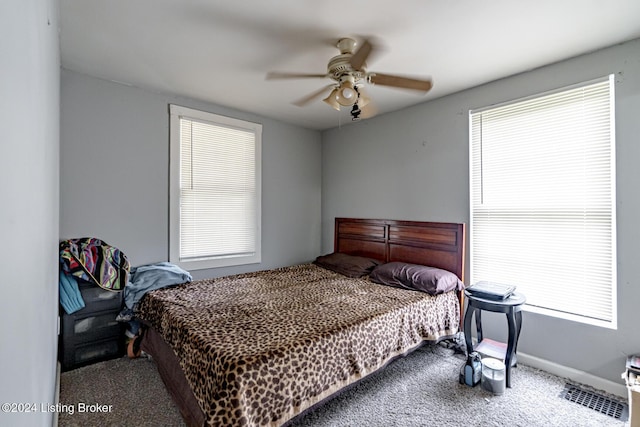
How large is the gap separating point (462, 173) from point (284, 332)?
2485 mm

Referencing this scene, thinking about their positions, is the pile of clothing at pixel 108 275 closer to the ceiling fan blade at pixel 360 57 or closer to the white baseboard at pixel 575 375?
the ceiling fan blade at pixel 360 57

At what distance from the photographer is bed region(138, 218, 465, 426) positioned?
5.25 ft

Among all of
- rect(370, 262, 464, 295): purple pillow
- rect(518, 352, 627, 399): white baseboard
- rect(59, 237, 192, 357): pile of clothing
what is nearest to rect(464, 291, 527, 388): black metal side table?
rect(518, 352, 627, 399): white baseboard

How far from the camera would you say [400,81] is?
220 cm

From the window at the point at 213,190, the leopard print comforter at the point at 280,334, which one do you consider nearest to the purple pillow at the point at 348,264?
the leopard print comforter at the point at 280,334

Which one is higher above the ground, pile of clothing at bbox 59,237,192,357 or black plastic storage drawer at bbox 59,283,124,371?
pile of clothing at bbox 59,237,192,357

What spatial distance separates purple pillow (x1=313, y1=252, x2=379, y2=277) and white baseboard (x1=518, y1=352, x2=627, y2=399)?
1676 mm

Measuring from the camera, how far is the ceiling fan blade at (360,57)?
1.89 meters

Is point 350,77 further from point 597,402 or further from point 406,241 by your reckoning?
point 597,402

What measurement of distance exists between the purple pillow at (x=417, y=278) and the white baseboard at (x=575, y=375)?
0.82 m

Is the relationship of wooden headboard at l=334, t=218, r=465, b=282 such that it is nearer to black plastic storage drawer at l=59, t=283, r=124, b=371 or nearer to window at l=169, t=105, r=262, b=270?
window at l=169, t=105, r=262, b=270

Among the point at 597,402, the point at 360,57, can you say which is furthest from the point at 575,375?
the point at 360,57

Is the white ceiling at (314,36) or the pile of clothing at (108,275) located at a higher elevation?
the white ceiling at (314,36)

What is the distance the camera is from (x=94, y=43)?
7.54 feet
